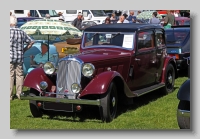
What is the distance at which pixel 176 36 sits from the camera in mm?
10789

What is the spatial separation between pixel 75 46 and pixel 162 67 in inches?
89.0

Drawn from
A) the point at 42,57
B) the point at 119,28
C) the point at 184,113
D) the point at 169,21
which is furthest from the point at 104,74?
the point at 169,21

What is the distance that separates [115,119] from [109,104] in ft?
1.11

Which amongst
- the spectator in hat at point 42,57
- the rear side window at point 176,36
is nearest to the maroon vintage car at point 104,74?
the spectator in hat at point 42,57

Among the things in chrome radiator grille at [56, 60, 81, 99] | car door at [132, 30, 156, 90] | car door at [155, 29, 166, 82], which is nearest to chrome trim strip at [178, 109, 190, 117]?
chrome radiator grille at [56, 60, 81, 99]

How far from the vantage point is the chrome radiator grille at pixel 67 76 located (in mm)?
6449

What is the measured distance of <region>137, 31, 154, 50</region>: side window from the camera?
7559 millimetres

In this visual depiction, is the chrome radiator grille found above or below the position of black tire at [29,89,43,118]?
above

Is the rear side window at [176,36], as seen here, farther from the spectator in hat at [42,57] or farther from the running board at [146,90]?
the spectator in hat at [42,57]

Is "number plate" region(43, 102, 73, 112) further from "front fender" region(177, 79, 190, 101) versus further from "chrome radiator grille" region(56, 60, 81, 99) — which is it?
"front fender" region(177, 79, 190, 101)

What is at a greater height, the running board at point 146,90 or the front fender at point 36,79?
the front fender at point 36,79

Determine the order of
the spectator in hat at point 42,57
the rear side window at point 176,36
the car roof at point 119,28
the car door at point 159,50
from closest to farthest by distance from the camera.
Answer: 1. the car roof at point 119,28
2. the car door at point 159,50
3. the spectator in hat at point 42,57
4. the rear side window at point 176,36

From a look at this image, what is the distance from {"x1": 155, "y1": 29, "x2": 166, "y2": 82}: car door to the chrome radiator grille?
219 centimetres

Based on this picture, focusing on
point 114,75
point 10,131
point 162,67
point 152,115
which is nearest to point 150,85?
point 162,67
